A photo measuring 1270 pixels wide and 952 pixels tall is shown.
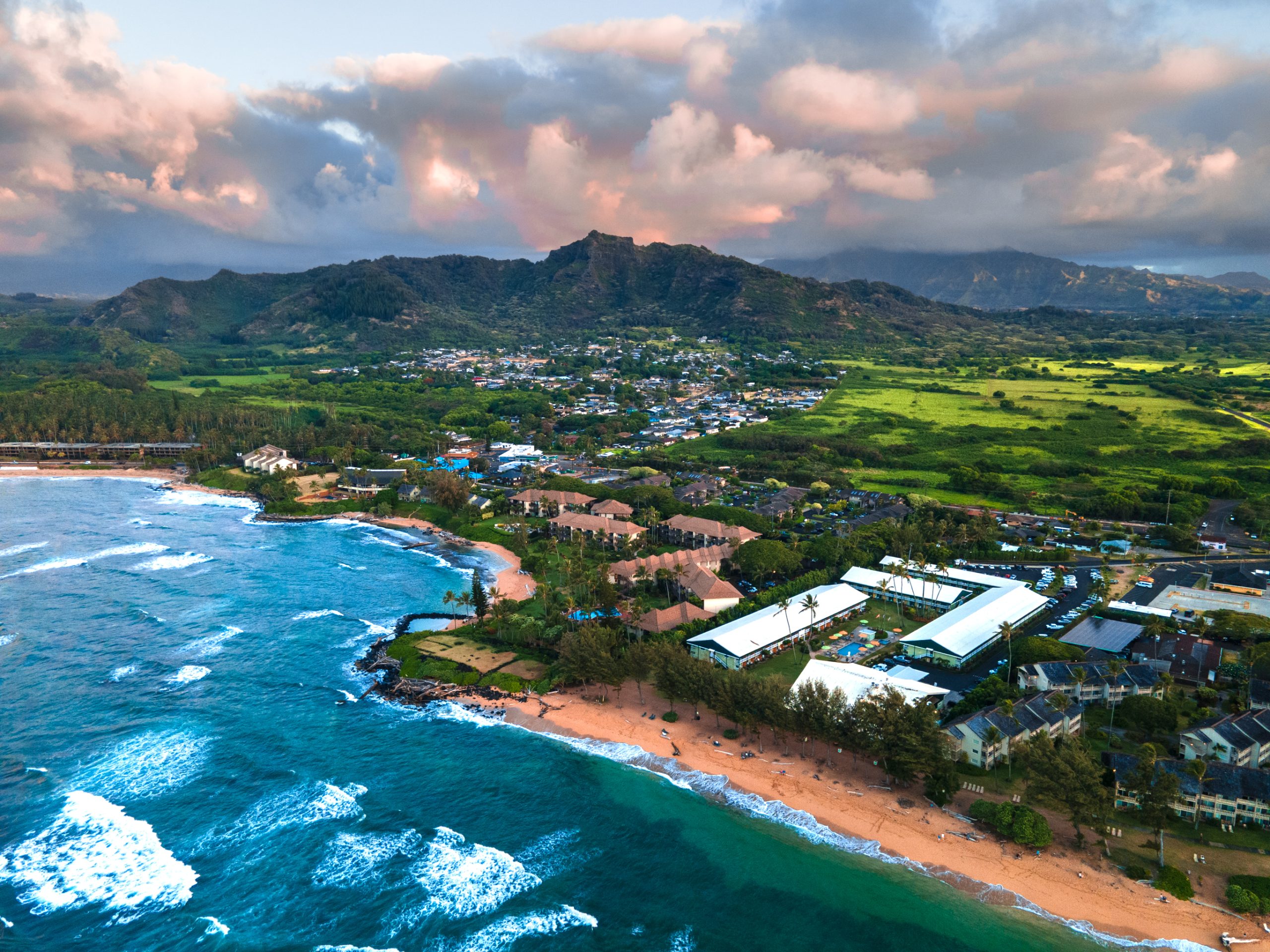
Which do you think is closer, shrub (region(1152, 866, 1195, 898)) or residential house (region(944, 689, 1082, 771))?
shrub (region(1152, 866, 1195, 898))

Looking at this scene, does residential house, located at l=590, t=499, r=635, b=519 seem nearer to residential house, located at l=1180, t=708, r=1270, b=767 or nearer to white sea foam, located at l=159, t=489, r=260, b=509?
white sea foam, located at l=159, t=489, r=260, b=509

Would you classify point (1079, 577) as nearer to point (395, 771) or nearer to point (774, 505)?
point (774, 505)

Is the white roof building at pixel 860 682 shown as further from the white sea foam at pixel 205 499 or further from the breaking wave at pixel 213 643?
the white sea foam at pixel 205 499

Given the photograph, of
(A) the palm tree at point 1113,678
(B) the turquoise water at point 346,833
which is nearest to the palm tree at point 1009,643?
(A) the palm tree at point 1113,678

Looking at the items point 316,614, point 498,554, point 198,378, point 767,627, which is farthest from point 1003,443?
point 198,378

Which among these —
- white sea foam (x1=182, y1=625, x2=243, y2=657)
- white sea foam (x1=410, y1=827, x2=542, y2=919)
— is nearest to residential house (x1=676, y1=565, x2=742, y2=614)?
white sea foam (x1=410, y1=827, x2=542, y2=919)

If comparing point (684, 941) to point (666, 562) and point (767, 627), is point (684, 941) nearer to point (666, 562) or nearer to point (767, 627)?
point (767, 627)

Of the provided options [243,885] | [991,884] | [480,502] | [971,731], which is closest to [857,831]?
[991,884]
